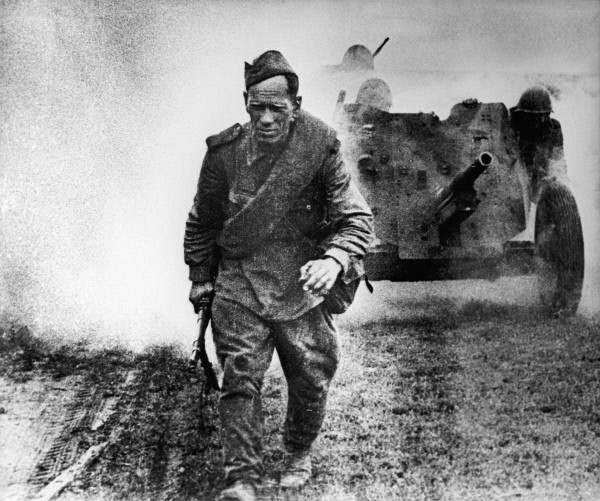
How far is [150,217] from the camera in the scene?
4.41 m

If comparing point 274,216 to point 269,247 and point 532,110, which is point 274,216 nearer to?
point 269,247

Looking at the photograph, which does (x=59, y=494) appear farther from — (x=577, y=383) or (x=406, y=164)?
(x=406, y=164)

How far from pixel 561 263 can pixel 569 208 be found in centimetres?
48

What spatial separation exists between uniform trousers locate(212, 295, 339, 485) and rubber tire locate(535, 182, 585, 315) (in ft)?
11.9

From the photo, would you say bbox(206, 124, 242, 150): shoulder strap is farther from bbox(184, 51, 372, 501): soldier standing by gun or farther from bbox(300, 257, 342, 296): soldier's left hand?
bbox(300, 257, 342, 296): soldier's left hand

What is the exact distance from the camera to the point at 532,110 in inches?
256

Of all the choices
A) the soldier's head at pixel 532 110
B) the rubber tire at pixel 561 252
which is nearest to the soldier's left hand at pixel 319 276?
the rubber tire at pixel 561 252

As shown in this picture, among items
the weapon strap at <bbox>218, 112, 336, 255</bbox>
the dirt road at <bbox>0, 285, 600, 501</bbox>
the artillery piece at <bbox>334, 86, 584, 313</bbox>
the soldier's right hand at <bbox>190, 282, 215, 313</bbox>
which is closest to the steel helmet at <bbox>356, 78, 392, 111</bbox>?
the artillery piece at <bbox>334, 86, 584, 313</bbox>

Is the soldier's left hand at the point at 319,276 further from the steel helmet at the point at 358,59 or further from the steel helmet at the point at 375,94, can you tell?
the steel helmet at the point at 375,94

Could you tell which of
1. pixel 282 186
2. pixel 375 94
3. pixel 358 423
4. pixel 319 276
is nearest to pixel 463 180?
pixel 375 94

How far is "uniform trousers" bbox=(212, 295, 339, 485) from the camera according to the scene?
9.75ft

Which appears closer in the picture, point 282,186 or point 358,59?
point 282,186

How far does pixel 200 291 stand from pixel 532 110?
4.39 metres

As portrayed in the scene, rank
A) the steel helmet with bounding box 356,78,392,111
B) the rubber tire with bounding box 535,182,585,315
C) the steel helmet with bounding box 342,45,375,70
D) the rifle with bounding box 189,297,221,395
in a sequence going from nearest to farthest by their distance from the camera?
the rifle with bounding box 189,297,221,395, the steel helmet with bounding box 342,45,375,70, the steel helmet with bounding box 356,78,392,111, the rubber tire with bounding box 535,182,585,315
